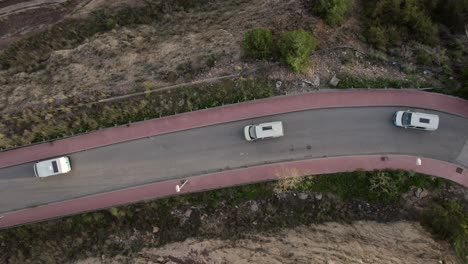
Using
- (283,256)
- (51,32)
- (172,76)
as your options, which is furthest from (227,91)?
(51,32)

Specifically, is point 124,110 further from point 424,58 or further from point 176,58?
point 424,58

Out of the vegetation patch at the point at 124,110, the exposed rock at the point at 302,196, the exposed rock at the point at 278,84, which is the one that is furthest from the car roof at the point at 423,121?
the vegetation patch at the point at 124,110

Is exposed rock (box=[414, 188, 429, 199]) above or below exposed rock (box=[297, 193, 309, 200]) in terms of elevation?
below

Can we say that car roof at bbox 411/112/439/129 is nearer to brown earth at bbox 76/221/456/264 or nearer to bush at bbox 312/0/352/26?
brown earth at bbox 76/221/456/264

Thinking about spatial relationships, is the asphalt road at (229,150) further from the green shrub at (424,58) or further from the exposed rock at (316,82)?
the green shrub at (424,58)

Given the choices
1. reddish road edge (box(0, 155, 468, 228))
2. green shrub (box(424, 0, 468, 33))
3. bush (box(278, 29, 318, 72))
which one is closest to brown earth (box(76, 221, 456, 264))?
reddish road edge (box(0, 155, 468, 228))

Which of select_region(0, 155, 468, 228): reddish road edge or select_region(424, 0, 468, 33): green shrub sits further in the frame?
select_region(424, 0, 468, 33): green shrub

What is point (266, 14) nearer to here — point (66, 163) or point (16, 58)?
point (66, 163)
